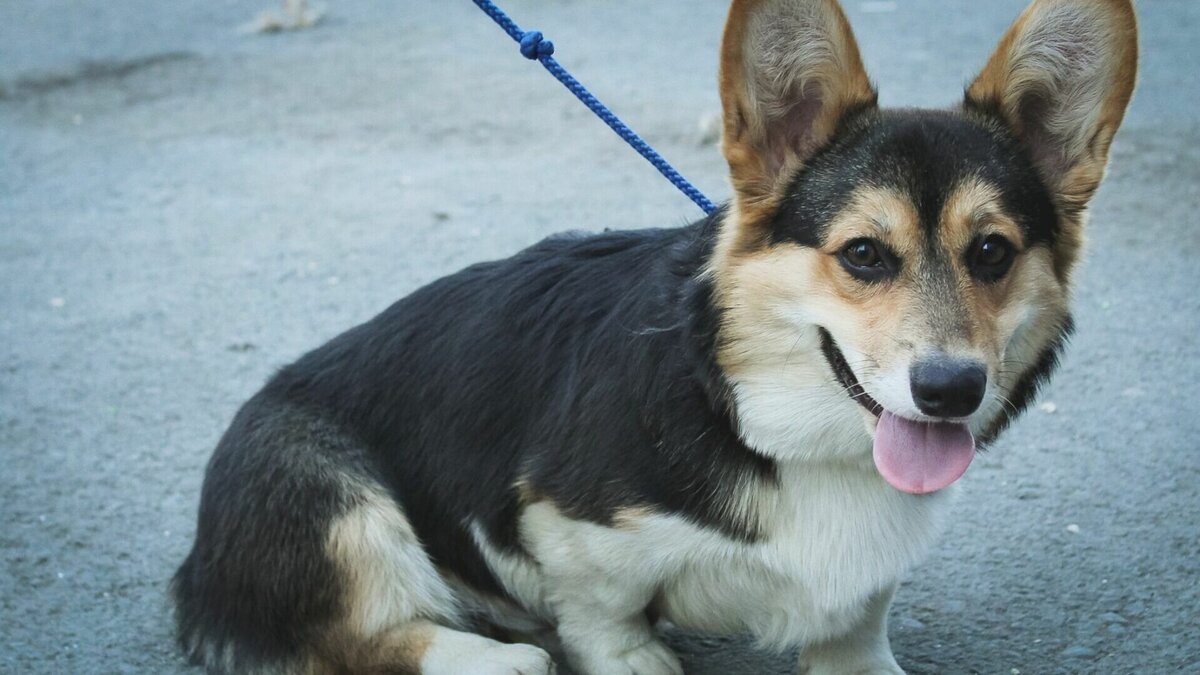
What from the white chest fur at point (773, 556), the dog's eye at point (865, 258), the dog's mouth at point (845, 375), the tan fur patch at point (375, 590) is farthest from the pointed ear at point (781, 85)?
the tan fur patch at point (375, 590)

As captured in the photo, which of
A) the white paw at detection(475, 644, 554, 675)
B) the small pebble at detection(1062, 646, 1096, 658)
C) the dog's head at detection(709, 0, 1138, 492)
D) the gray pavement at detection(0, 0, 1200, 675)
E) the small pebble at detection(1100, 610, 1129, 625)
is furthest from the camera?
the gray pavement at detection(0, 0, 1200, 675)

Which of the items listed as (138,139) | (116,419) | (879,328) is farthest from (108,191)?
(879,328)

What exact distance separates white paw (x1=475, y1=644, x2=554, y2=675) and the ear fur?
3.74 feet

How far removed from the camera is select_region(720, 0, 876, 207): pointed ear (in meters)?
2.52

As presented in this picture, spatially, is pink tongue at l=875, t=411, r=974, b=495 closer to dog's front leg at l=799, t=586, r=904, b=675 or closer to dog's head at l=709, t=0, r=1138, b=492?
dog's head at l=709, t=0, r=1138, b=492

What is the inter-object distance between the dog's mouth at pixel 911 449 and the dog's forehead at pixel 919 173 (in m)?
0.28

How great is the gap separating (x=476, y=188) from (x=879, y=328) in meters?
4.40

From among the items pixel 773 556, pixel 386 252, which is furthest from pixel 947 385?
pixel 386 252

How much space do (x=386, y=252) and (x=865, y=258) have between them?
3705mm

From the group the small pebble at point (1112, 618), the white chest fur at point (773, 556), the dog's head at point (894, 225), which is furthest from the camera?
the small pebble at point (1112, 618)

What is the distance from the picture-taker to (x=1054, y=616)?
332 cm

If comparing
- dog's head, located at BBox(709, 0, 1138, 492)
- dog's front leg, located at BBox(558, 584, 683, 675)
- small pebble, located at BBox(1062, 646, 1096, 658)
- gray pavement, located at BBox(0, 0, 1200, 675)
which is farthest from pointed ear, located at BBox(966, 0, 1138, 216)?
dog's front leg, located at BBox(558, 584, 683, 675)

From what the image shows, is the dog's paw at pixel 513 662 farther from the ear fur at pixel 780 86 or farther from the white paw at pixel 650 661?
the ear fur at pixel 780 86

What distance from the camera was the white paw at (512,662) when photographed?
2912mm
